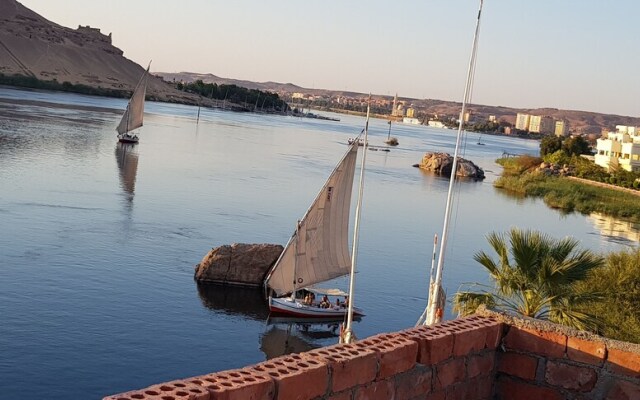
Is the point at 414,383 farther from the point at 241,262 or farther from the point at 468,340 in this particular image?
the point at 241,262

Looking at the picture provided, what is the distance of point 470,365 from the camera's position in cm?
523

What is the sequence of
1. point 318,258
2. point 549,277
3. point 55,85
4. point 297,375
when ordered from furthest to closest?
point 55,85 → point 318,258 → point 549,277 → point 297,375

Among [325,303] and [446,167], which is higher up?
[446,167]

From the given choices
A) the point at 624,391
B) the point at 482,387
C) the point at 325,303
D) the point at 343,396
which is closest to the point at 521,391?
the point at 482,387

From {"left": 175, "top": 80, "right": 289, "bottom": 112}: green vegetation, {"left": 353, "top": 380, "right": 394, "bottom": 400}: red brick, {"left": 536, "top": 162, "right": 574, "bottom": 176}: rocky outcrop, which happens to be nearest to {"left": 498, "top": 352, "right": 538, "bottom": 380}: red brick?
{"left": 353, "top": 380, "right": 394, "bottom": 400}: red brick

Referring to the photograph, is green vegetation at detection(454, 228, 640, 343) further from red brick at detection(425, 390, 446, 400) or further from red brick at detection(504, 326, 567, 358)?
red brick at detection(425, 390, 446, 400)

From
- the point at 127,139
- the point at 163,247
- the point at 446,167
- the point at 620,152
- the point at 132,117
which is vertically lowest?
the point at 163,247

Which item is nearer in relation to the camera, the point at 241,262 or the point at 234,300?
the point at 234,300

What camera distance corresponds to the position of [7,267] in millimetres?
23562

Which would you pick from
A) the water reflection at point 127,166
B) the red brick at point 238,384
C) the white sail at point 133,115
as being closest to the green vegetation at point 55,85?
the white sail at point 133,115

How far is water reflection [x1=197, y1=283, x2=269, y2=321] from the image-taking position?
2359cm

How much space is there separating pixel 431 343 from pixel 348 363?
0.76 metres

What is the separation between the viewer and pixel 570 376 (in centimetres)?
530

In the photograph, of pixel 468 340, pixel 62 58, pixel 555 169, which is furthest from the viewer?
pixel 62 58
